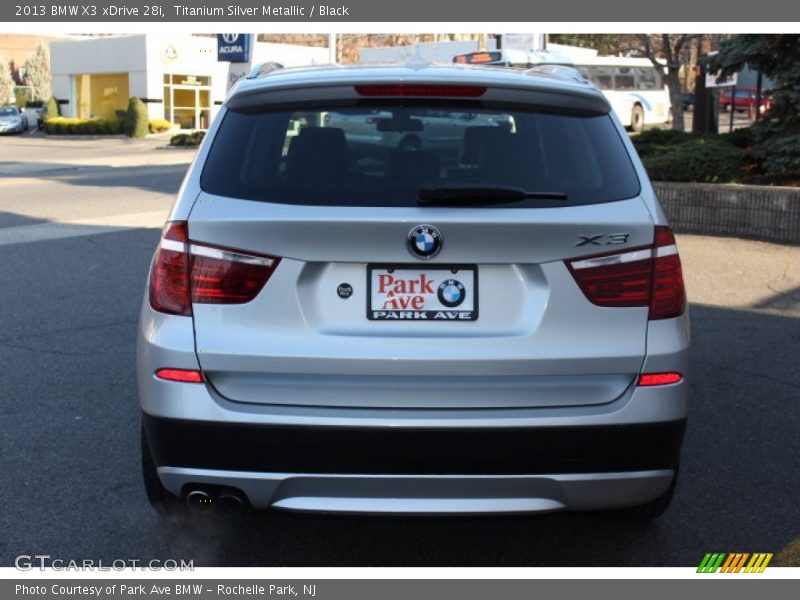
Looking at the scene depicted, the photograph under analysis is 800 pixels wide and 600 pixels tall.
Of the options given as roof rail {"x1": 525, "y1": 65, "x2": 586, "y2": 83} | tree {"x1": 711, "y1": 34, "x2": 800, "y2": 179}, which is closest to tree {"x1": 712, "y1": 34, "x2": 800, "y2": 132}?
tree {"x1": 711, "y1": 34, "x2": 800, "y2": 179}

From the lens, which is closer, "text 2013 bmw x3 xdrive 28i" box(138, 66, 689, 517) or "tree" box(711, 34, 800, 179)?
"text 2013 bmw x3 xdrive 28i" box(138, 66, 689, 517)

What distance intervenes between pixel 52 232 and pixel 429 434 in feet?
35.4

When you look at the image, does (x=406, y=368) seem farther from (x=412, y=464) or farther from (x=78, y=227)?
(x=78, y=227)

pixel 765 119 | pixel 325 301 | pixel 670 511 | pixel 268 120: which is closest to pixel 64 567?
pixel 325 301

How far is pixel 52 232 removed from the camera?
42.9ft

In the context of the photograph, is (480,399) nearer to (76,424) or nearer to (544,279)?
(544,279)

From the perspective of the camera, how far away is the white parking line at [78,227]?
12.6m

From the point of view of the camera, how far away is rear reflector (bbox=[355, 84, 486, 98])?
3697 mm

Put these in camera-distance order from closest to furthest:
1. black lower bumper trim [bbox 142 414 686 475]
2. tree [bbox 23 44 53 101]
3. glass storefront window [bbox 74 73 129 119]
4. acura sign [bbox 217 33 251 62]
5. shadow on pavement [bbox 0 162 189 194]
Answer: black lower bumper trim [bbox 142 414 686 475] < acura sign [bbox 217 33 251 62] < shadow on pavement [bbox 0 162 189 194] < glass storefront window [bbox 74 73 129 119] < tree [bbox 23 44 53 101]

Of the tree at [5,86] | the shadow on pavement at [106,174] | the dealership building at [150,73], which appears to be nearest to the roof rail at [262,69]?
the shadow on pavement at [106,174]

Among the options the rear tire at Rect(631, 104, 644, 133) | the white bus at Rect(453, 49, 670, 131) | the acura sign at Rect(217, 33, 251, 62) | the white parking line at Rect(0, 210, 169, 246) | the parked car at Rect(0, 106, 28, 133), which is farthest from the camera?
the parked car at Rect(0, 106, 28, 133)

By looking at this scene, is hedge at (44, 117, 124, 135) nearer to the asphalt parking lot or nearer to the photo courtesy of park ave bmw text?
the asphalt parking lot

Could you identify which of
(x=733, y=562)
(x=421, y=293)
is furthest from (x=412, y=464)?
(x=733, y=562)

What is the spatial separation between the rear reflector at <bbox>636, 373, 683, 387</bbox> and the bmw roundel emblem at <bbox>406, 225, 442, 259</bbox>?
0.79 m
